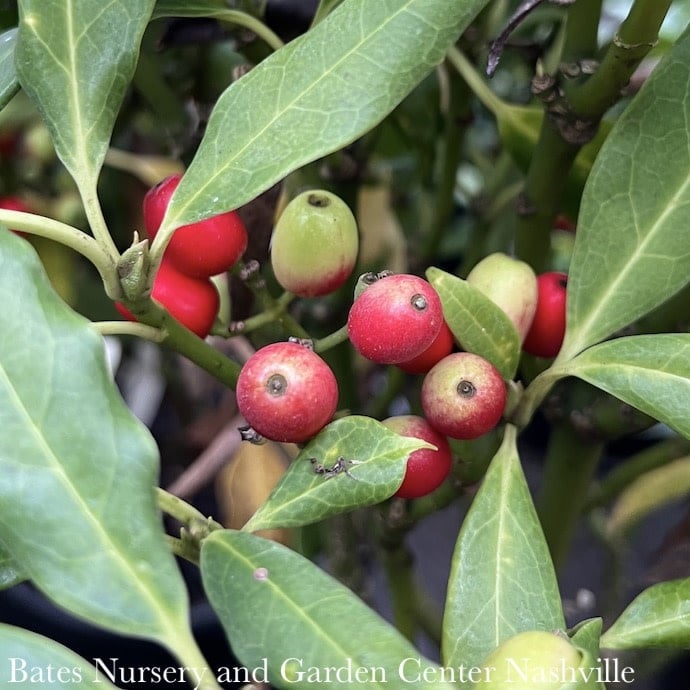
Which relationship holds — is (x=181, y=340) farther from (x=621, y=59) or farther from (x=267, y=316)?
(x=621, y=59)

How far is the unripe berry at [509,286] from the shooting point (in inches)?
14.4

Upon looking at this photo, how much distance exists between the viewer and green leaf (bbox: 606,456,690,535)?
834mm

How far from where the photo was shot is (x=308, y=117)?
1.07 ft

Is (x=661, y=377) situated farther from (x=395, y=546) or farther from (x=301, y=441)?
(x=395, y=546)

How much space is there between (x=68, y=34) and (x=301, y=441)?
202 mm

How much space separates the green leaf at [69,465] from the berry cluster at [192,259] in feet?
0.25

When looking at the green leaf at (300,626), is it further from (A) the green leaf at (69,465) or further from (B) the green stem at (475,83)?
(B) the green stem at (475,83)

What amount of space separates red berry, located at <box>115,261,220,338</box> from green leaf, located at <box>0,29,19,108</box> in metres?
0.10

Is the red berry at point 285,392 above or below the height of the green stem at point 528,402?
above

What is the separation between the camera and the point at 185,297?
364 millimetres

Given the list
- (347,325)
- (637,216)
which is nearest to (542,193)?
(637,216)

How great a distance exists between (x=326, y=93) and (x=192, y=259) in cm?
9

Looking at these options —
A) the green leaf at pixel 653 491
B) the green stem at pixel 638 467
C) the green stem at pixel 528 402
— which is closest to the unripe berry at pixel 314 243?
the green stem at pixel 528 402

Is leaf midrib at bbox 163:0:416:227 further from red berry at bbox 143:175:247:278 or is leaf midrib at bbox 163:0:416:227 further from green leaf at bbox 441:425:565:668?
green leaf at bbox 441:425:565:668
